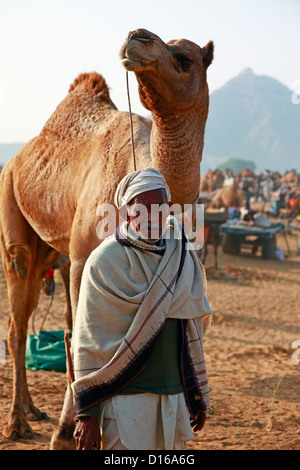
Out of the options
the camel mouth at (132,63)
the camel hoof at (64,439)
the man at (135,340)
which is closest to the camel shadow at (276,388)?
the camel hoof at (64,439)

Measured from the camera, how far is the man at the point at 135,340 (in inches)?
108

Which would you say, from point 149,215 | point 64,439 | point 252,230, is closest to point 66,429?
point 64,439

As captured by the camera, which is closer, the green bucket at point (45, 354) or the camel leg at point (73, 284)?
the camel leg at point (73, 284)

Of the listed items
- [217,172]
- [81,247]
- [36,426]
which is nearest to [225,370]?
[36,426]

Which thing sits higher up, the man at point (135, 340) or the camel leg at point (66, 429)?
the man at point (135, 340)

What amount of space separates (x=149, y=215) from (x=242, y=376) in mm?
4652

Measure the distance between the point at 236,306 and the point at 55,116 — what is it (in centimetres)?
726

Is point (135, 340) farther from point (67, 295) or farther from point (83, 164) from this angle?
point (67, 295)

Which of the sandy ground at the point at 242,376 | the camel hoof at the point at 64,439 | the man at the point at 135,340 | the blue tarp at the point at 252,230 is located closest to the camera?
the man at the point at 135,340

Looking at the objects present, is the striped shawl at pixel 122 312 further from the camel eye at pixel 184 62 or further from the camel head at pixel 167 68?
the camel eye at pixel 184 62

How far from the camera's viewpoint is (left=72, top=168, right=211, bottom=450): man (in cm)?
275

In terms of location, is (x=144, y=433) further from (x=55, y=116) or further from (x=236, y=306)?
(x=236, y=306)

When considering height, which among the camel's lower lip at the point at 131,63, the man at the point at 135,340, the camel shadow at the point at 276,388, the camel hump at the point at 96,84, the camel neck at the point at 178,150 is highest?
the camel hump at the point at 96,84

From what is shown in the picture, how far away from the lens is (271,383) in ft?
21.9
